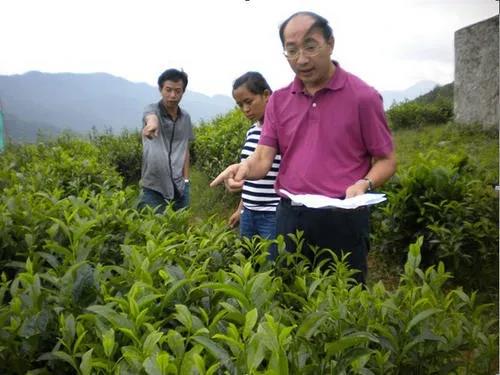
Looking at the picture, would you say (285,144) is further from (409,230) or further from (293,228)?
(409,230)

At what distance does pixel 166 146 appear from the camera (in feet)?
12.2

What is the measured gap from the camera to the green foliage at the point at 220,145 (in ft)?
24.0

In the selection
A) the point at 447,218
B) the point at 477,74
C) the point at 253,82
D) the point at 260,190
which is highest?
the point at 477,74

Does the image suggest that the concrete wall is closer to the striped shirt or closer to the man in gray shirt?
the man in gray shirt

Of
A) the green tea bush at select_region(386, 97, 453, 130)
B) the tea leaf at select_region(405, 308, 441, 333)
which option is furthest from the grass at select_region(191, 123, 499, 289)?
the tea leaf at select_region(405, 308, 441, 333)

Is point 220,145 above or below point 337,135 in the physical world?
below

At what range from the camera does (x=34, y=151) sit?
17.8ft

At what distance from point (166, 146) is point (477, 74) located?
634cm

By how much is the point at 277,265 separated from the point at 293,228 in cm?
38

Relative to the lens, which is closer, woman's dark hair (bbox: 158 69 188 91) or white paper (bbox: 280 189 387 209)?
white paper (bbox: 280 189 387 209)

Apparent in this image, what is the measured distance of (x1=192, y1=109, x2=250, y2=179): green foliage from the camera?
733 cm

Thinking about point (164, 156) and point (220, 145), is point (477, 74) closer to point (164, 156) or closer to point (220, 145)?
point (220, 145)

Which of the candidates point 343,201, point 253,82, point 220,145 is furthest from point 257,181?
point 220,145

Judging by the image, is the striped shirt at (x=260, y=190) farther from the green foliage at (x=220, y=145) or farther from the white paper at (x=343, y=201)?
the green foliage at (x=220, y=145)
